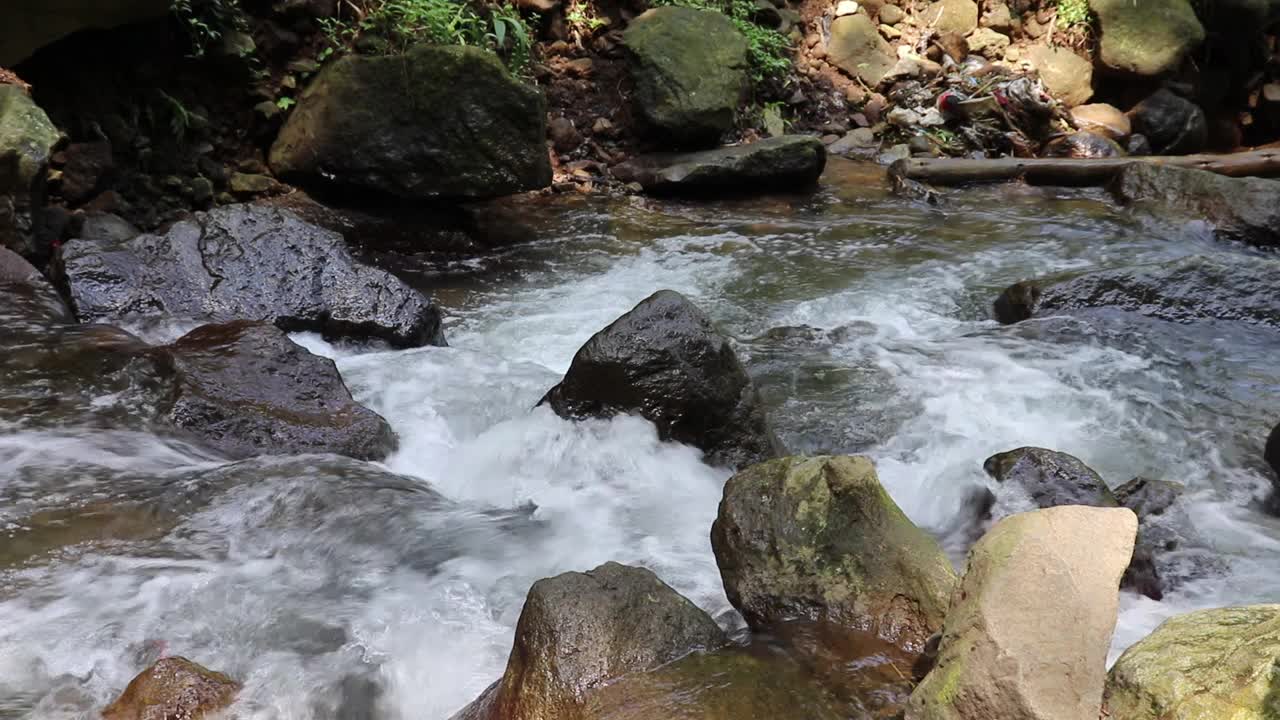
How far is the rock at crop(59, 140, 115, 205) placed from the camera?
21.2ft

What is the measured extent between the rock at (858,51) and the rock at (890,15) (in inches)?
21.6

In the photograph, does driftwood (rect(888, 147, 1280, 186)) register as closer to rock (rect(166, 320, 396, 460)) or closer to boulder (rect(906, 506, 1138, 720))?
rock (rect(166, 320, 396, 460))

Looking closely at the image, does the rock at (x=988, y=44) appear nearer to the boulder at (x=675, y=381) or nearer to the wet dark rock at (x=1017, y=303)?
the wet dark rock at (x=1017, y=303)

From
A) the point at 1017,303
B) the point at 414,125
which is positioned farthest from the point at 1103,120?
the point at 414,125

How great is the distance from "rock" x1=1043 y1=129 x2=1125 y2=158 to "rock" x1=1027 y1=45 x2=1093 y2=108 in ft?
4.08

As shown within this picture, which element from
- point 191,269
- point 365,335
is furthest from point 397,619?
point 191,269

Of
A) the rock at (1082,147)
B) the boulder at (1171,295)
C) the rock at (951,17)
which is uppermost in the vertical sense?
the rock at (951,17)

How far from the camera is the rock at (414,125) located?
7102 mm

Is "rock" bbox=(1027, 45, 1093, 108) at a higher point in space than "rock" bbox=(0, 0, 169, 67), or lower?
lower

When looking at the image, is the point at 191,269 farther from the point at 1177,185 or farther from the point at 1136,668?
the point at 1177,185

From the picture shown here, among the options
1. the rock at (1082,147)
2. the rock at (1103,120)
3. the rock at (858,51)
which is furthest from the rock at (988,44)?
the rock at (1082,147)

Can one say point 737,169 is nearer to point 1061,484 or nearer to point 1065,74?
point 1061,484

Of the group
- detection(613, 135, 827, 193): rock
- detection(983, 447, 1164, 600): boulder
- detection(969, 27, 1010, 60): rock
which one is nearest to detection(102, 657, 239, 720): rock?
detection(983, 447, 1164, 600): boulder

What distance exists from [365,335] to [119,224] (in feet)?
7.47
